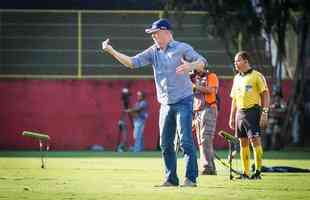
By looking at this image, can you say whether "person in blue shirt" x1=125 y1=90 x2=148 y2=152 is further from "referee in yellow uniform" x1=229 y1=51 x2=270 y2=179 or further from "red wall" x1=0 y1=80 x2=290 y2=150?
"referee in yellow uniform" x1=229 y1=51 x2=270 y2=179

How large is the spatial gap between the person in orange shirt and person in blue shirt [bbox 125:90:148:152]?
15.7 meters

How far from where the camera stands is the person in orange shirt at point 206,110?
2230 cm

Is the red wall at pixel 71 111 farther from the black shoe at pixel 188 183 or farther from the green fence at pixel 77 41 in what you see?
the black shoe at pixel 188 183

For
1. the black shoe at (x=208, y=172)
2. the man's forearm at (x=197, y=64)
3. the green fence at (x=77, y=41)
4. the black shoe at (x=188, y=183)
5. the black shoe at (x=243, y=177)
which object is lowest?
the black shoe at (x=208, y=172)

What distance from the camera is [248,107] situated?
68.0 ft

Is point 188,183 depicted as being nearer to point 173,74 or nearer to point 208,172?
point 173,74

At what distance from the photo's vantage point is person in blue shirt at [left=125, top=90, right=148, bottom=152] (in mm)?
38469

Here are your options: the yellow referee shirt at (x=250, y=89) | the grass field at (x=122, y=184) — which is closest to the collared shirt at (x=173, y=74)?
the grass field at (x=122, y=184)

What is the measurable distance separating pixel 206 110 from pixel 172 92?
454 cm

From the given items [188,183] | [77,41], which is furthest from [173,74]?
[77,41]

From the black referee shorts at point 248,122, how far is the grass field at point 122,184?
2.60 feet

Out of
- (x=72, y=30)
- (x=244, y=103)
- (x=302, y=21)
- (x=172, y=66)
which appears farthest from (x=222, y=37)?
(x=172, y=66)

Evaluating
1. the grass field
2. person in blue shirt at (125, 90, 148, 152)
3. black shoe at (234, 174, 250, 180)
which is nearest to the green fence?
person in blue shirt at (125, 90, 148, 152)

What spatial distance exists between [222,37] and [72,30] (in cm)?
542
